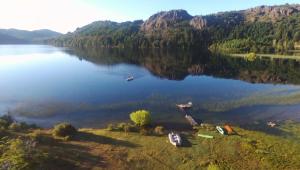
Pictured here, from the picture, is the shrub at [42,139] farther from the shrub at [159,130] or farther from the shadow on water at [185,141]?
the shadow on water at [185,141]

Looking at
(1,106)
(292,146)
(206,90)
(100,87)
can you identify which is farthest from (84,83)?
(292,146)

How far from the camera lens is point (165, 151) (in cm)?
4950

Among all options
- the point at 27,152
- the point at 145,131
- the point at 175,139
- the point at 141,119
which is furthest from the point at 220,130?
the point at 27,152

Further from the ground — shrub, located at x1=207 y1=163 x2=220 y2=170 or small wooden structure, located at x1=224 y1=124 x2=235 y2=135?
small wooden structure, located at x1=224 y1=124 x2=235 y2=135

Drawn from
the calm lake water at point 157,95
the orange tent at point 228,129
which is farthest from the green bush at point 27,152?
the orange tent at point 228,129

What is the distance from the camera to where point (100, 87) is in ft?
384

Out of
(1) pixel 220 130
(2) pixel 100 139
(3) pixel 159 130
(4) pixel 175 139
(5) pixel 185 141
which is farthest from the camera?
(1) pixel 220 130

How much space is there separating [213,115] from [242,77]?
6806 centimetres

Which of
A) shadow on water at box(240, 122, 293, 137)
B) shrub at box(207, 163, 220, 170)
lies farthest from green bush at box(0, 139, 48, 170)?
shadow on water at box(240, 122, 293, 137)

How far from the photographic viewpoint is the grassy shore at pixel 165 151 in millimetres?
44812

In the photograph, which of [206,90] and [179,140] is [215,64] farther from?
[179,140]

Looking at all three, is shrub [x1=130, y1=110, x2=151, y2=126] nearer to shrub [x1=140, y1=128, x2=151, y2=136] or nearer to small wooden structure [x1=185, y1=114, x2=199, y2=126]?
shrub [x1=140, y1=128, x2=151, y2=136]

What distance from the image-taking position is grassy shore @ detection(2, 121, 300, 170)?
147ft

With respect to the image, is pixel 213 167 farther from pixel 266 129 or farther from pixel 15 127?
pixel 15 127
